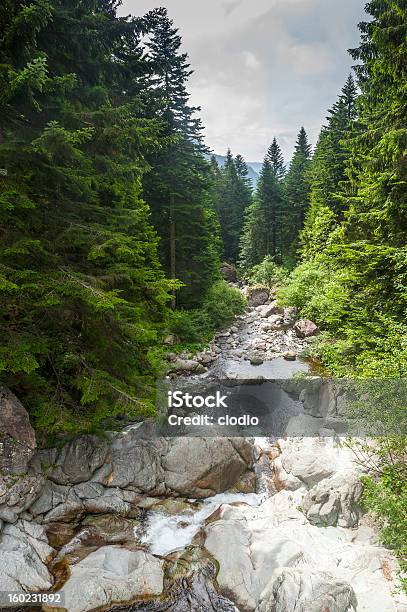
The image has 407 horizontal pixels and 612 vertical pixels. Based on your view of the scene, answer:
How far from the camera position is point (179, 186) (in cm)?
2152

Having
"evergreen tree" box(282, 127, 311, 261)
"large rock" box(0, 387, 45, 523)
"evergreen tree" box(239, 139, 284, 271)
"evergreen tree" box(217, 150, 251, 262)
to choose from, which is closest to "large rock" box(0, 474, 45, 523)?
"large rock" box(0, 387, 45, 523)

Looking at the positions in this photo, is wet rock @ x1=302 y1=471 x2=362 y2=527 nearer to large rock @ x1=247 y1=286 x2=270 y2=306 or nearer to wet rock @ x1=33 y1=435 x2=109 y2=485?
wet rock @ x1=33 y1=435 x2=109 y2=485

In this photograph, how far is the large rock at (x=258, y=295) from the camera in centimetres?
3409

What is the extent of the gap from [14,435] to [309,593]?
19.7 ft

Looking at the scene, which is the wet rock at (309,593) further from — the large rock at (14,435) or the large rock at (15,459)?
the large rock at (14,435)

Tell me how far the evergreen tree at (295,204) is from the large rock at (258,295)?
606cm

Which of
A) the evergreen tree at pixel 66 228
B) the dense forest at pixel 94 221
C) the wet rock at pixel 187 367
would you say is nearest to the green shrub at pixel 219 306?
the wet rock at pixel 187 367

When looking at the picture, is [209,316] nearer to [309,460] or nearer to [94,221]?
[309,460]

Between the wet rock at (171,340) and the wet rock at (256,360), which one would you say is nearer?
the wet rock at (256,360)

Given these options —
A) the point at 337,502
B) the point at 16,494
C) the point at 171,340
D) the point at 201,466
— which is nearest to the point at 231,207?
the point at 171,340

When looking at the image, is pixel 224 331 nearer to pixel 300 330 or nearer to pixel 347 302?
pixel 300 330

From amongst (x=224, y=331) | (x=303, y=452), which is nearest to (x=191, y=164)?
(x=224, y=331)

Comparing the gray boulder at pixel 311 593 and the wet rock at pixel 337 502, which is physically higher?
the wet rock at pixel 337 502

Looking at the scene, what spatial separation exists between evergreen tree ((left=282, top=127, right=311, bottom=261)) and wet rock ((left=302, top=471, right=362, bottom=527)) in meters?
32.0
